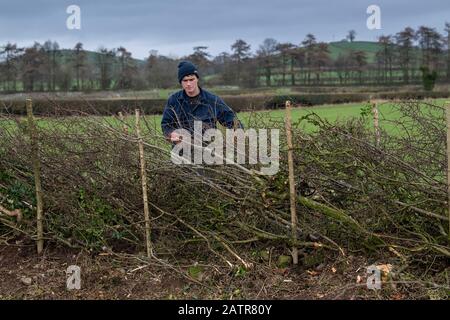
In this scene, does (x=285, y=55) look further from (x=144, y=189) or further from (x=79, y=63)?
(x=144, y=189)

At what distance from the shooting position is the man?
19.3 feet

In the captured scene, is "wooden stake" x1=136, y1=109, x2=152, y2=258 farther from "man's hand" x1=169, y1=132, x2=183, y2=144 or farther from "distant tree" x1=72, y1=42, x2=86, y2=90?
"distant tree" x1=72, y1=42, x2=86, y2=90

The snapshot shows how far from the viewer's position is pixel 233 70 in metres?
69.4

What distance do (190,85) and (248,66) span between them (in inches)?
2720

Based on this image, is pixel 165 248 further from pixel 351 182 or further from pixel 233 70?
pixel 233 70

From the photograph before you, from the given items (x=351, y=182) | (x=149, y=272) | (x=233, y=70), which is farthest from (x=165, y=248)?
(x=233, y=70)

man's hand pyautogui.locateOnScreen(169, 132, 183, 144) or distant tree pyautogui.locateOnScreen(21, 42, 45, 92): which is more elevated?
distant tree pyautogui.locateOnScreen(21, 42, 45, 92)

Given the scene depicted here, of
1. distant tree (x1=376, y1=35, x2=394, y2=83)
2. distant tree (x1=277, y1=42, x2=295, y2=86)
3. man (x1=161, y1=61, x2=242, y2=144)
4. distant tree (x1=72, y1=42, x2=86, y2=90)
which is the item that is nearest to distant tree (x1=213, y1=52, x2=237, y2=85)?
distant tree (x1=277, y1=42, x2=295, y2=86)

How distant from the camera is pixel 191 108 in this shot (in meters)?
5.98

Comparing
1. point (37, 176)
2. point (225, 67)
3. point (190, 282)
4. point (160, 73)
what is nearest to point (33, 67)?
point (160, 73)

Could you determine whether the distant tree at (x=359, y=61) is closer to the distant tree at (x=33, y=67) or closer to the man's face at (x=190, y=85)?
the distant tree at (x=33, y=67)

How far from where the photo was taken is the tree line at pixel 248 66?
59594 millimetres

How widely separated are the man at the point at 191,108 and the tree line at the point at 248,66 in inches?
2054

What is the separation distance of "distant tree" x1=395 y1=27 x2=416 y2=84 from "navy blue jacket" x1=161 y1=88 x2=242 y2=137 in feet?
262
